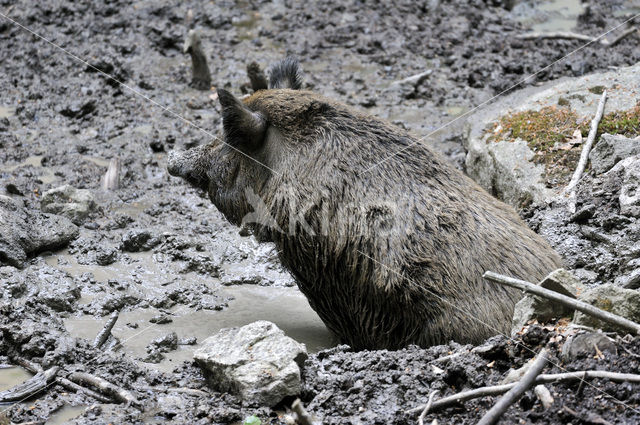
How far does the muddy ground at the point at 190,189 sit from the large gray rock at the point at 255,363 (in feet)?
0.35

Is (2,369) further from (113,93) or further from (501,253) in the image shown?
(113,93)

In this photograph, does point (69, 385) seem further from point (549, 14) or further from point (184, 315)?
point (549, 14)

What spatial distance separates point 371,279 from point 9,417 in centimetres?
235

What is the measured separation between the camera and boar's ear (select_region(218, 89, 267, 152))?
551 centimetres

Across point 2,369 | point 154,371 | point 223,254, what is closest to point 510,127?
point 223,254

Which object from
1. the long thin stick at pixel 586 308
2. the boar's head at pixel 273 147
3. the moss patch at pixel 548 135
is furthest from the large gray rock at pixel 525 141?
the long thin stick at pixel 586 308

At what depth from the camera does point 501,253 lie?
196 inches

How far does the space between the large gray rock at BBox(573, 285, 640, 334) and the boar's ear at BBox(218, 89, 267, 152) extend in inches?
103

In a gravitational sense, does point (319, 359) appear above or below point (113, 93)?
below

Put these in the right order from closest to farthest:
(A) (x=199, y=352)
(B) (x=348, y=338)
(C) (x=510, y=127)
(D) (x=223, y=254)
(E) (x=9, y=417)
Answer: (E) (x=9, y=417), (A) (x=199, y=352), (B) (x=348, y=338), (D) (x=223, y=254), (C) (x=510, y=127)

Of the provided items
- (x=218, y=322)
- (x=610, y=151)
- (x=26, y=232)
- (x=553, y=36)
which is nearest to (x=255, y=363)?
(x=218, y=322)

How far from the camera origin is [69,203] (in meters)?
7.21

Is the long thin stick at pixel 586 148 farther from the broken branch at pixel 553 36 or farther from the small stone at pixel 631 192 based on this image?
the broken branch at pixel 553 36

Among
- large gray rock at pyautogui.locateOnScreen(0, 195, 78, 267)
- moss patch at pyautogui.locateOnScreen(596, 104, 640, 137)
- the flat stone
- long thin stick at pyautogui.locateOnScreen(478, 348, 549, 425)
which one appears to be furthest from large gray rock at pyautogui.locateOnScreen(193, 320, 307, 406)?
moss patch at pyautogui.locateOnScreen(596, 104, 640, 137)
